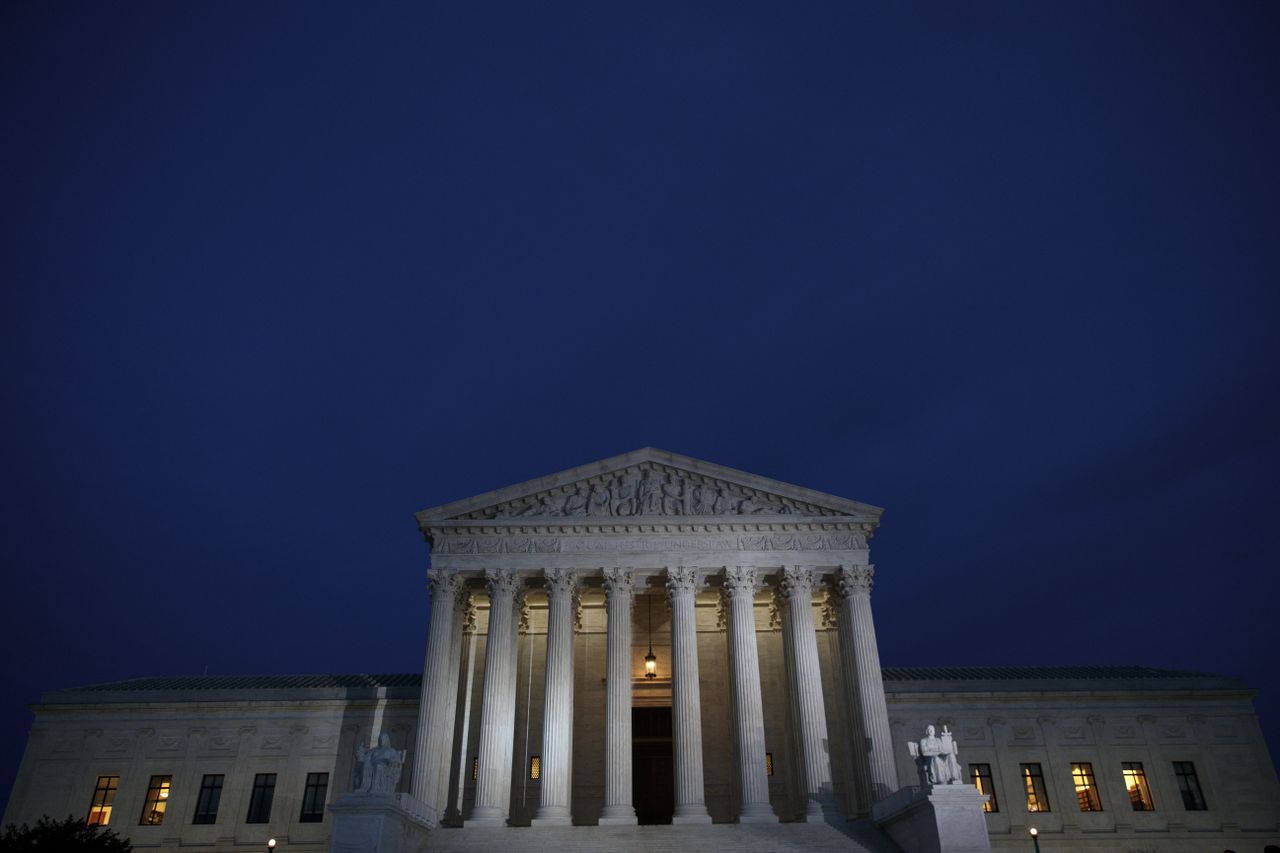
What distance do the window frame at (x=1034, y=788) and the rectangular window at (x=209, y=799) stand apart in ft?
124

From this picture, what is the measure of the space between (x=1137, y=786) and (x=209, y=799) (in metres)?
43.8

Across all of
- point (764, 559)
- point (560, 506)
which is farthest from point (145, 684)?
point (764, 559)

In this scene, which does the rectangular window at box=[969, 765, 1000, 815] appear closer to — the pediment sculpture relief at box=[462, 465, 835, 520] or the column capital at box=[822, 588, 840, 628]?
the column capital at box=[822, 588, 840, 628]

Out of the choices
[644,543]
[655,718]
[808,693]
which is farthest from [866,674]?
[655,718]

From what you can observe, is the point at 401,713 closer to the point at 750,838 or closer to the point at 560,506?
the point at 560,506

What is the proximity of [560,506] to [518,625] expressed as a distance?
5699 millimetres

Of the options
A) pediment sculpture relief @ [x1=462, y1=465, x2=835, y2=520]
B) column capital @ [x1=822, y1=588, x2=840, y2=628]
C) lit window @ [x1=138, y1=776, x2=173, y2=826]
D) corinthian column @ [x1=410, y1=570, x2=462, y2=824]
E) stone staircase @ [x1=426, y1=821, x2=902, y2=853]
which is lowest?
stone staircase @ [x1=426, y1=821, x2=902, y2=853]

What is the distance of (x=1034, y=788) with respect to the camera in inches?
1594

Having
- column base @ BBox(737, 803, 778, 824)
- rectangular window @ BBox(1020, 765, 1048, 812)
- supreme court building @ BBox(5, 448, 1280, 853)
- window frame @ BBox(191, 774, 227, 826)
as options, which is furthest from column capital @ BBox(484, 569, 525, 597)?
rectangular window @ BBox(1020, 765, 1048, 812)

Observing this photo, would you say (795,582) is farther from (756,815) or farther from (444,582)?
(444,582)

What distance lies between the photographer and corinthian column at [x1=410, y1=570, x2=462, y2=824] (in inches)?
1319

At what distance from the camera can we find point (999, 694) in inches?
1657

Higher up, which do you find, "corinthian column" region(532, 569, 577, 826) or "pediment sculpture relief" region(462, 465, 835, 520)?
"pediment sculpture relief" region(462, 465, 835, 520)

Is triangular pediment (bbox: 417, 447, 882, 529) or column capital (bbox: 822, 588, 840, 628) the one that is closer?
triangular pediment (bbox: 417, 447, 882, 529)
